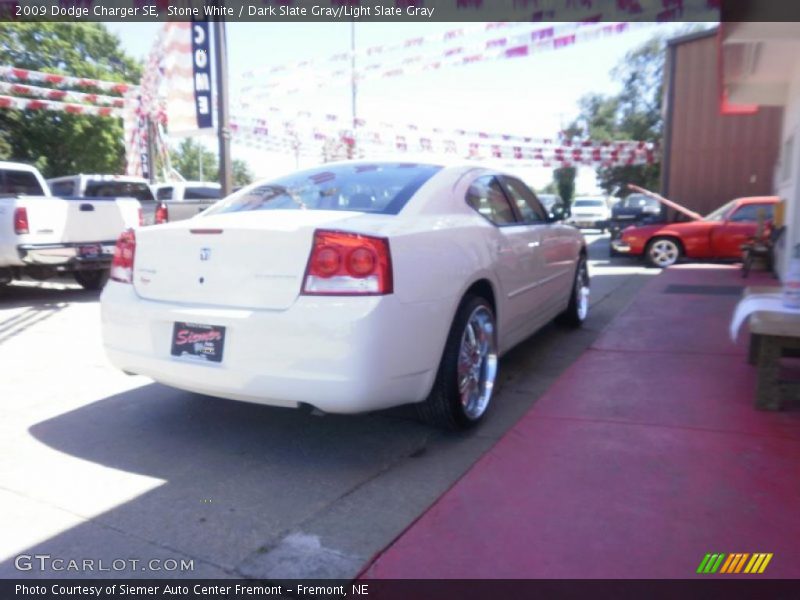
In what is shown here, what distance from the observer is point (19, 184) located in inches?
357

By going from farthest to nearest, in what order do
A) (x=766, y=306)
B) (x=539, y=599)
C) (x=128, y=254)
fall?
(x=766, y=306), (x=128, y=254), (x=539, y=599)

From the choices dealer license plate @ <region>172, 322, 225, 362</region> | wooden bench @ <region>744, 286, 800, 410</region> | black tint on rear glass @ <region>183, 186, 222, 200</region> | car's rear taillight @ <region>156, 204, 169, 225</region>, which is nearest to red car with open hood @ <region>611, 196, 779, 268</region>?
wooden bench @ <region>744, 286, 800, 410</region>

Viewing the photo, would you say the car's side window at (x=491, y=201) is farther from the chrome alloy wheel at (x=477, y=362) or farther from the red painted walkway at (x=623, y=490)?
the red painted walkway at (x=623, y=490)

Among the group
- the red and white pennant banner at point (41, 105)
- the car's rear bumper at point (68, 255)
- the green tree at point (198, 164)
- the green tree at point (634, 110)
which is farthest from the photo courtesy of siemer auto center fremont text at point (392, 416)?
the green tree at point (198, 164)

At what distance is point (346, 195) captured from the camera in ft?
11.4

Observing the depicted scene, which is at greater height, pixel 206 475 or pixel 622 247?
pixel 622 247

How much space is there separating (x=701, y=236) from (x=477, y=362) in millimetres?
9968

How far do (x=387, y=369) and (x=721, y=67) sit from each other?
743 centimetres

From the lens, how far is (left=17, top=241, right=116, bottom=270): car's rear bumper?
7363 millimetres

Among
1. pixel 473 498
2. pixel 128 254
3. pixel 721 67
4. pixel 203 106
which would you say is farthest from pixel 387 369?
pixel 203 106

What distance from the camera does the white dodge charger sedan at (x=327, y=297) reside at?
274 centimetres

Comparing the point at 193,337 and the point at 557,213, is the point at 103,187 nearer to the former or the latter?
the point at 557,213

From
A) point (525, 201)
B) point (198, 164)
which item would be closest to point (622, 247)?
point (525, 201)

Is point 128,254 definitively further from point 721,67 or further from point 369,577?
point 721,67
